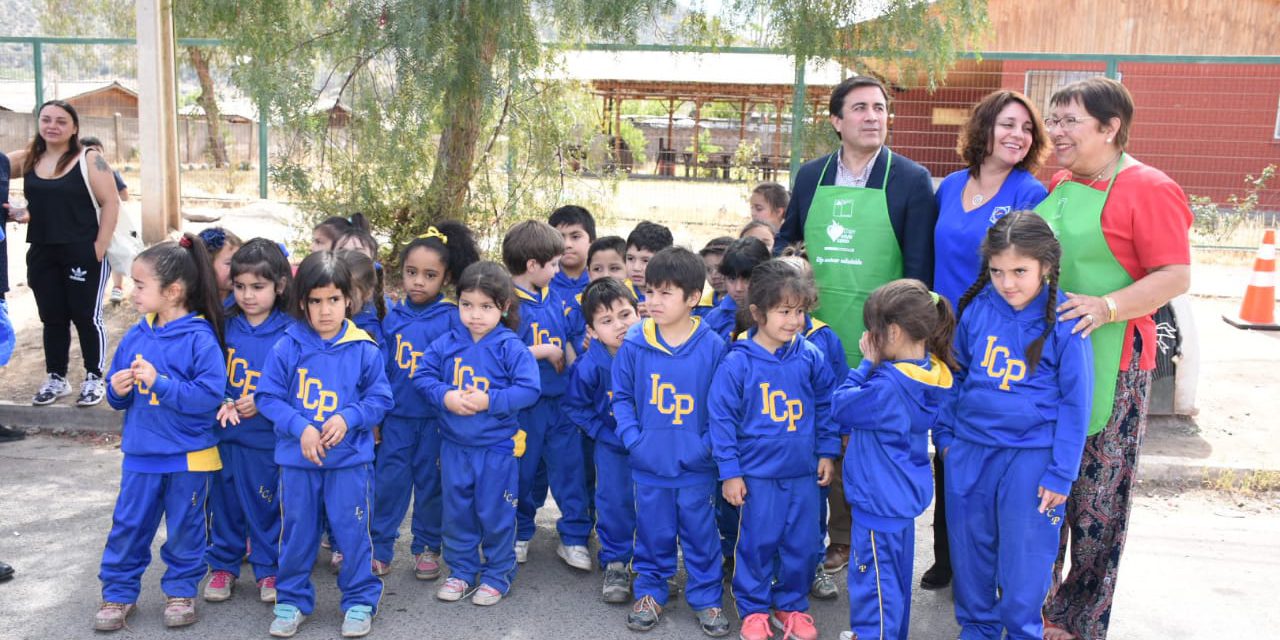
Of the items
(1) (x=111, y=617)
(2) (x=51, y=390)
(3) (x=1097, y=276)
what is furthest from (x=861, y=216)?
(2) (x=51, y=390)

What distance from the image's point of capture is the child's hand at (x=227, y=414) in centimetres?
354

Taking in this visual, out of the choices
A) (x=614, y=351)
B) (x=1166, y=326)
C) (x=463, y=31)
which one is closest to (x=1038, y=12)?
(x=1166, y=326)

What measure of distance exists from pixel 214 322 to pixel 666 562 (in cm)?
189

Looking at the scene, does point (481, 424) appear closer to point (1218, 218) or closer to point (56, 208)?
point (56, 208)

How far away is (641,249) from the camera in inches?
178

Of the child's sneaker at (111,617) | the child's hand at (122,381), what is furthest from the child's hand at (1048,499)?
the child's sneaker at (111,617)

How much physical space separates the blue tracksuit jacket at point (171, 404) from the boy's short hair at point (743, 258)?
75.6 inches

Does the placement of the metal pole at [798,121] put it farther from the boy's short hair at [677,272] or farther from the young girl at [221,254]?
the young girl at [221,254]

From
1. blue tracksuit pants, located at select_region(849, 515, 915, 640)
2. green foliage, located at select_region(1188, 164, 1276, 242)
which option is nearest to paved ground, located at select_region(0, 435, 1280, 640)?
blue tracksuit pants, located at select_region(849, 515, 915, 640)

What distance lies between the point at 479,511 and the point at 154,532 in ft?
3.72

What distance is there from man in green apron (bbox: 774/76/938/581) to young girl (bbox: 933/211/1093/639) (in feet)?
1.75

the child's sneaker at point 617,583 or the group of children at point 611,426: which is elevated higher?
the group of children at point 611,426

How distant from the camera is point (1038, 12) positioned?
701 inches

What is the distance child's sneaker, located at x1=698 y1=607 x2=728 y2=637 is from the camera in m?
3.58
